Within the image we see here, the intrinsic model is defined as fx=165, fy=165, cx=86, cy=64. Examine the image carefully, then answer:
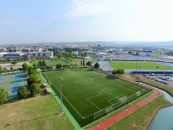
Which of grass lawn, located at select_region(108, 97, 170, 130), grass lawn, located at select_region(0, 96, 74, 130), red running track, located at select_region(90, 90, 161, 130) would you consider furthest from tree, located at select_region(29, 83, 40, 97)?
grass lawn, located at select_region(108, 97, 170, 130)

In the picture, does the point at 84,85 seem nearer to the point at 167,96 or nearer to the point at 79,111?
the point at 79,111

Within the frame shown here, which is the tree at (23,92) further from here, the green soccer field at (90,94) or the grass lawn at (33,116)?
the green soccer field at (90,94)

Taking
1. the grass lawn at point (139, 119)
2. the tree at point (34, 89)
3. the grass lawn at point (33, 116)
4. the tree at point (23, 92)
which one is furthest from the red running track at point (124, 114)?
the tree at point (23, 92)

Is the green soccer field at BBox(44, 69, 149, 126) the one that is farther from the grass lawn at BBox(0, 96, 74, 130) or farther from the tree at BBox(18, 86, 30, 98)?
the tree at BBox(18, 86, 30, 98)

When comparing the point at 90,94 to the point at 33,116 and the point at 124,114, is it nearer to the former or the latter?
the point at 124,114

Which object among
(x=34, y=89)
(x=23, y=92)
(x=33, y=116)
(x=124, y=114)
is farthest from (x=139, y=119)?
(x=23, y=92)

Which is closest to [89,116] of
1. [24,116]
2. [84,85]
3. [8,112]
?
[24,116]
